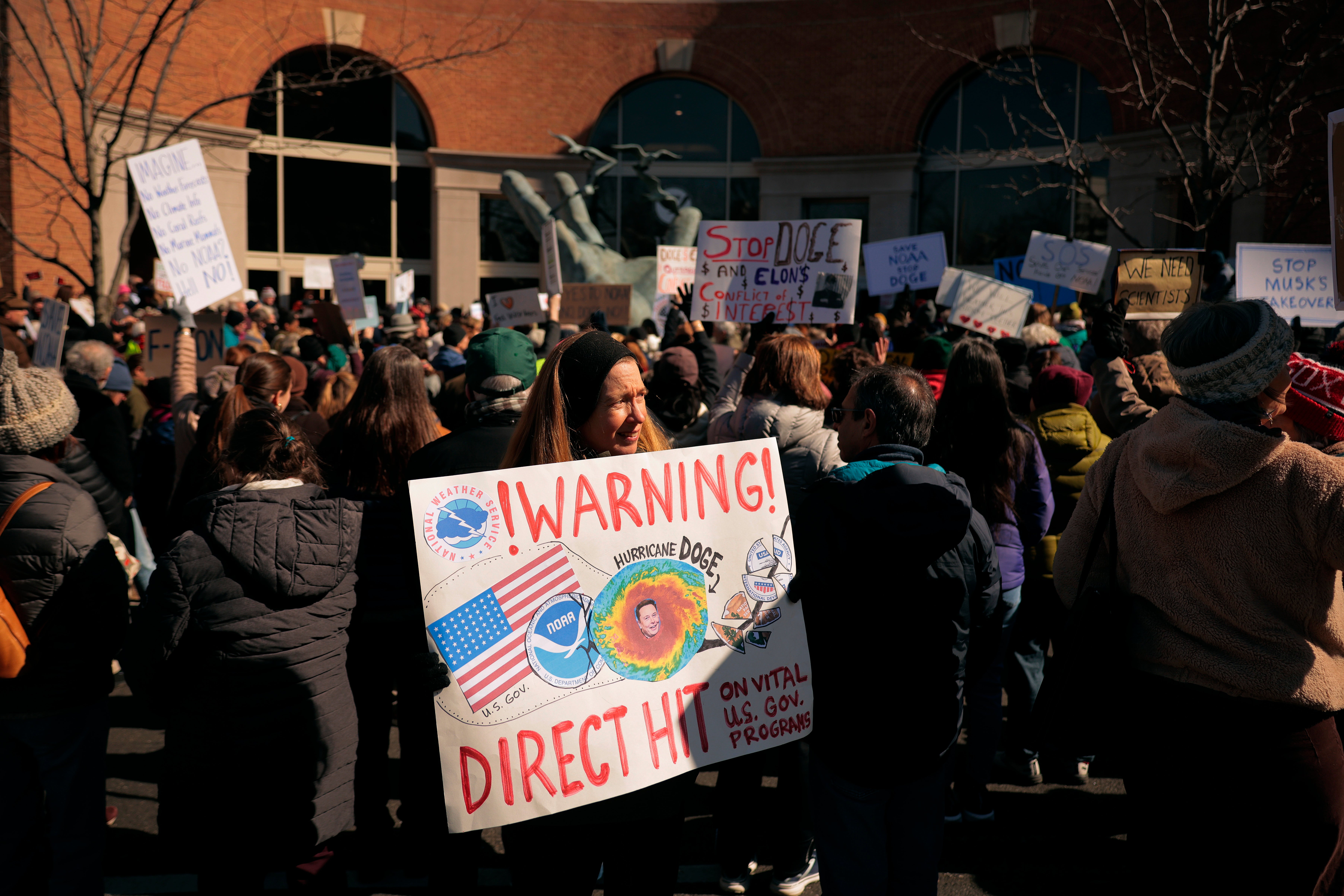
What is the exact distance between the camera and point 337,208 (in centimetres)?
2222

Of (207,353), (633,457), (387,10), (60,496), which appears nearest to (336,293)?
(207,353)

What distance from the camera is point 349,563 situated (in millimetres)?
2916

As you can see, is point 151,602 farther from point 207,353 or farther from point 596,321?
point 596,321

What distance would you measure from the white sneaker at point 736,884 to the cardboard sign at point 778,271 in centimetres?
439

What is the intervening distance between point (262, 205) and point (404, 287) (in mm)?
6940

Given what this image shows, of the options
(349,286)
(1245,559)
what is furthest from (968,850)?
(349,286)

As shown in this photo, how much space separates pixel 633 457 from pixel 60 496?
6.24 ft

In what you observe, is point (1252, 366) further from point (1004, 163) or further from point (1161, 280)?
point (1004, 163)

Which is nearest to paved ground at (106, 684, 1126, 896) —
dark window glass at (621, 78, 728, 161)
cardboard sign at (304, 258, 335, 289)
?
cardboard sign at (304, 258, 335, 289)

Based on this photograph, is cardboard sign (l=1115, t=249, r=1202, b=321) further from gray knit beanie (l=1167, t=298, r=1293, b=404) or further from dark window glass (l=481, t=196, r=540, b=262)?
dark window glass (l=481, t=196, r=540, b=262)

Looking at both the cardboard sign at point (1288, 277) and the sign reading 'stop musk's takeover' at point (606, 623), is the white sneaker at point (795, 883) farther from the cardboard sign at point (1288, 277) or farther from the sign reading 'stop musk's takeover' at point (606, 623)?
the cardboard sign at point (1288, 277)

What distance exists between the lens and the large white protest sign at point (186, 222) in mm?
5805

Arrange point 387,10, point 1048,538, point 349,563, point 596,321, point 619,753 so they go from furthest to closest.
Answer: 1. point 387,10
2. point 596,321
3. point 1048,538
4. point 349,563
5. point 619,753

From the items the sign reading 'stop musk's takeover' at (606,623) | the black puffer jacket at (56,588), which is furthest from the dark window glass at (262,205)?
the sign reading 'stop musk's takeover' at (606,623)
